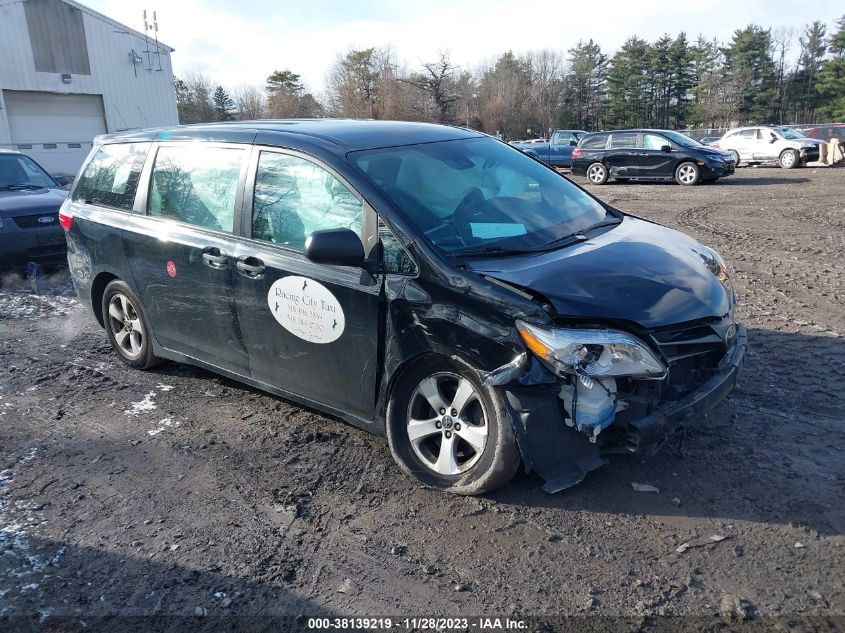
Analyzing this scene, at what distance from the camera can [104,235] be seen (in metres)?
5.07

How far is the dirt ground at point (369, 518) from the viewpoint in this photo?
8.86 ft

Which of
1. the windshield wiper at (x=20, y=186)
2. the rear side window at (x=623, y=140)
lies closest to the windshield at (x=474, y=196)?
the windshield wiper at (x=20, y=186)

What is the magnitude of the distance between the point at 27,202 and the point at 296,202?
21.5 ft

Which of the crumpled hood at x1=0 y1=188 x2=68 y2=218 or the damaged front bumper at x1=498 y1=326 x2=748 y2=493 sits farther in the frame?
the crumpled hood at x1=0 y1=188 x2=68 y2=218

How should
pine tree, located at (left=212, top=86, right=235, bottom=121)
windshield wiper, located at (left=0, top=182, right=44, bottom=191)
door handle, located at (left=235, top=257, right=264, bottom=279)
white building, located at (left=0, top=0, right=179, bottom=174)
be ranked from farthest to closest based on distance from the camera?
1. pine tree, located at (left=212, top=86, right=235, bottom=121)
2. white building, located at (left=0, top=0, right=179, bottom=174)
3. windshield wiper, located at (left=0, top=182, right=44, bottom=191)
4. door handle, located at (left=235, top=257, right=264, bottom=279)

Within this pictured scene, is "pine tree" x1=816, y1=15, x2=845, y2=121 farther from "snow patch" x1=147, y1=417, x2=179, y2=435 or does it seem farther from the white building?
"snow patch" x1=147, y1=417, x2=179, y2=435

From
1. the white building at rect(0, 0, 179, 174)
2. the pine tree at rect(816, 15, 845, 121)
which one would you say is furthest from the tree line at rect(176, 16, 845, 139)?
the white building at rect(0, 0, 179, 174)

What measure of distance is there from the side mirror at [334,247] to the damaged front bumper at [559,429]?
969 mm

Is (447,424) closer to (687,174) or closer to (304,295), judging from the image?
(304,295)

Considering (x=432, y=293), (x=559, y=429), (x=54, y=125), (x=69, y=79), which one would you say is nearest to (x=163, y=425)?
(x=432, y=293)

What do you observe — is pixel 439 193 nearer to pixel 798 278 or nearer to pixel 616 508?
pixel 616 508

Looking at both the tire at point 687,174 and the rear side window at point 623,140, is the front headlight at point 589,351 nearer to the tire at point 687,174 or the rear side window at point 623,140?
the tire at point 687,174

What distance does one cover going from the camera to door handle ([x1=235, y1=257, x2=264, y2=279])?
3.88 metres

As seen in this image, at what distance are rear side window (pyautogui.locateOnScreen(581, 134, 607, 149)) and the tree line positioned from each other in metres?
28.3
